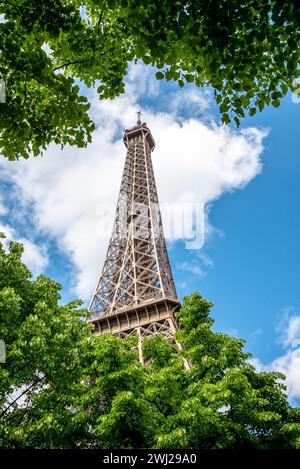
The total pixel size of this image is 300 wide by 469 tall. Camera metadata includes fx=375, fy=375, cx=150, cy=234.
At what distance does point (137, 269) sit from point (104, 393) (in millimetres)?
29130

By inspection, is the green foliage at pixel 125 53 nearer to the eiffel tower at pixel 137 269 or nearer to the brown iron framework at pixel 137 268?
the eiffel tower at pixel 137 269

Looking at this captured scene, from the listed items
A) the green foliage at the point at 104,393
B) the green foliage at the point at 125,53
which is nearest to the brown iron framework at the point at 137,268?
the green foliage at the point at 104,393

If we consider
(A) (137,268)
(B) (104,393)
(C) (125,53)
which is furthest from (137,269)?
(C) (125,53)

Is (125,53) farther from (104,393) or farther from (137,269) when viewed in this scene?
(137,269)

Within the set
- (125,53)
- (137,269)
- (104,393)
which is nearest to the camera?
(125,53)

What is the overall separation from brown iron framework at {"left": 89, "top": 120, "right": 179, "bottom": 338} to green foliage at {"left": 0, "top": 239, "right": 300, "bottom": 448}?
16267 millimetres

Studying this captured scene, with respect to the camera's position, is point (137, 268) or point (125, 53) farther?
point (137, 268)

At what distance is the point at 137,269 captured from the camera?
4000 centimetres

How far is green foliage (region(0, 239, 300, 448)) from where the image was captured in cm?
924

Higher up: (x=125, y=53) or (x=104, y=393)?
(x=125, y=53)

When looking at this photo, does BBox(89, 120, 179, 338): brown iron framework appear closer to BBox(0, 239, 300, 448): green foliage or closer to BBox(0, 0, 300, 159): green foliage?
BBox(0, 239, 300, 448): green foliage

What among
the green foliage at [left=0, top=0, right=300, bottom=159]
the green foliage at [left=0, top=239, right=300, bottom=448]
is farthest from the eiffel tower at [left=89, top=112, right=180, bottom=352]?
the green foliage at [left=0, top=0, right=300, bottom=159]
